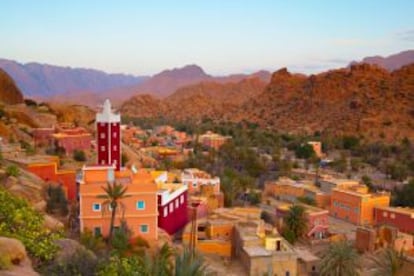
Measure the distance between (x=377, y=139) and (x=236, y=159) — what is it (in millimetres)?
25115

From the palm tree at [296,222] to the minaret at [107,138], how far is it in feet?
26.5

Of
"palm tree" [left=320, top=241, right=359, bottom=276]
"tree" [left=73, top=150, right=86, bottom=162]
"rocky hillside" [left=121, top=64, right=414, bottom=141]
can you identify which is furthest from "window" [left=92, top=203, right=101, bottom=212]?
"rocky hillside" [left=121, top=64, right=414, bottom=141]

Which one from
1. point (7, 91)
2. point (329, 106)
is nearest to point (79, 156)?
point (7, 91)

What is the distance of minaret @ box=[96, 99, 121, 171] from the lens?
20.6 m

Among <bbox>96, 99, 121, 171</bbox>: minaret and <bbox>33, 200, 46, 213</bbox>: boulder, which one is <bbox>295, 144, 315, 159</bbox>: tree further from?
<bbox>33, 200, 46, 213</bbox>: boulder

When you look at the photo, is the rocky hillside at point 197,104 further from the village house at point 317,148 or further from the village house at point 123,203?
the village house at point 123,203

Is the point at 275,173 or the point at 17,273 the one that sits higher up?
the point at 17,273

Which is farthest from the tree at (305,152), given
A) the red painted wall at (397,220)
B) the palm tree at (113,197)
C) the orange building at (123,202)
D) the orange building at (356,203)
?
the palm tree at (113,197)

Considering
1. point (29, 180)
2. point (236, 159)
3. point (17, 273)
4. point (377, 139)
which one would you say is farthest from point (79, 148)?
point (377, 139)

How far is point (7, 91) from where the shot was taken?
41531mm

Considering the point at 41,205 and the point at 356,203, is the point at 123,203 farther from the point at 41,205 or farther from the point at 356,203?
the point at 356,203

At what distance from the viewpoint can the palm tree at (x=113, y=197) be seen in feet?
51.8

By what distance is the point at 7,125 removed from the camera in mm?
29922

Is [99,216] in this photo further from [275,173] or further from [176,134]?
[176,134]
